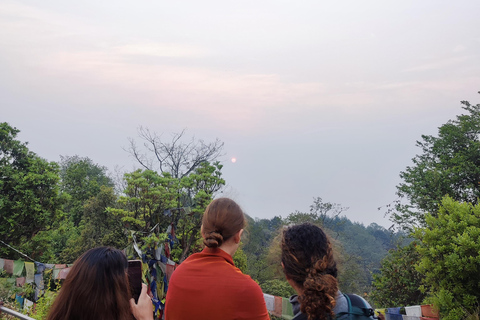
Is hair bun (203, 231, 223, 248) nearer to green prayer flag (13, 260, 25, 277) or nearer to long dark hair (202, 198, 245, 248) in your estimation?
long dark hair (202, 198, 245, 248)

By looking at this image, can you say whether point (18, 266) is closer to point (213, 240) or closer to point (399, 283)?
point (213, 240)

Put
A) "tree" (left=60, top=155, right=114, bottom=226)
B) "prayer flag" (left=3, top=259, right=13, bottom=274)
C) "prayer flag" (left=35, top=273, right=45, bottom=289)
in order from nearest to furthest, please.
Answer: "prayer flag" (left=3, top=259, right=13, bottom=274)
"prayer flag" (left=35, top=273, right=45, bottom=289)
"tree" (left=60, top=155, right=114, bottom=226)

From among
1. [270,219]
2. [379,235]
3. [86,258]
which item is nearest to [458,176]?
[86,258]

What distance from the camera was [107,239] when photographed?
19.1 m

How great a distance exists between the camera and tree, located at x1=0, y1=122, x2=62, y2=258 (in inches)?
626

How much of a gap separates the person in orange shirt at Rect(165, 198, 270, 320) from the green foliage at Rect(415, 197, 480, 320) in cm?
599

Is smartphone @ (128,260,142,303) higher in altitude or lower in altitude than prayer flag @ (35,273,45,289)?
higher

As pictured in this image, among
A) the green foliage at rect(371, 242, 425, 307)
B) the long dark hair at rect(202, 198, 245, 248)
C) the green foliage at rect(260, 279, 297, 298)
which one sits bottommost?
the green foliage at rect(260, 279, 297, 298)

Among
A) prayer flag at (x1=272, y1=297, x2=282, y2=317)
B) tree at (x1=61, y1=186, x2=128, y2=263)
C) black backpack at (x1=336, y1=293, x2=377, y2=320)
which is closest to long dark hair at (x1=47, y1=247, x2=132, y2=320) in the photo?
black backpack at (x1=336, y1=293, x2=377, y2=320)

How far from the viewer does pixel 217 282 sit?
1.91 meters

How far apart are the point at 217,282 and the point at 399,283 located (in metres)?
11.0

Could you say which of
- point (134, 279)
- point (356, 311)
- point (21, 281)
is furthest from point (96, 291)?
point (21, 281)

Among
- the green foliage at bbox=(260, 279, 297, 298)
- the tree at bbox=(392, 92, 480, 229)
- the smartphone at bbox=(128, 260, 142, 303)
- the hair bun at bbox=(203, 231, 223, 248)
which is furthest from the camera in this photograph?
the green foliage at bbox=(260, 279, 297, 298)

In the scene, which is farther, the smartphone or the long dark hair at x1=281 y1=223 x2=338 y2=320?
the smartphone
